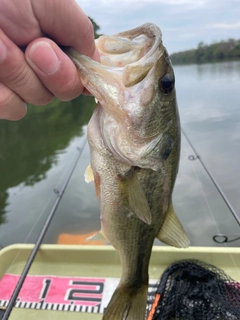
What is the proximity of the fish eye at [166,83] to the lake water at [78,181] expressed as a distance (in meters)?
4.29

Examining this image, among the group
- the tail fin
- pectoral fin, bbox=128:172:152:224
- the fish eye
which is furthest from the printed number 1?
the fish eye

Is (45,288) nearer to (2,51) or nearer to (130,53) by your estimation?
(130,53)

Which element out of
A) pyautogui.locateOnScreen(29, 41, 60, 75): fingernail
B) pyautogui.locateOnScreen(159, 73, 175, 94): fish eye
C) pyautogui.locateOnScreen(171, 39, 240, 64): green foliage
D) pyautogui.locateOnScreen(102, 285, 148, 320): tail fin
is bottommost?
pyautogui.locateOnScreen(171, 39, 240, 64): green foliage

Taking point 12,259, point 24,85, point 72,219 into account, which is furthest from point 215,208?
point 24,85

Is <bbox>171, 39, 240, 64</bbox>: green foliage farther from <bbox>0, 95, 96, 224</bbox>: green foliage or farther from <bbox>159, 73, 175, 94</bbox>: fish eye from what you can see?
<bbox>159, 73, 175, 94</bbox>: fish eye

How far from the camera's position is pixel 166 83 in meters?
1.64

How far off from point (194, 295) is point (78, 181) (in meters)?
5.59

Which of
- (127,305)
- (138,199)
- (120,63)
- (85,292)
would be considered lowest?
(85,292)

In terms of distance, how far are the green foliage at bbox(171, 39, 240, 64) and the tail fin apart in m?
58.2

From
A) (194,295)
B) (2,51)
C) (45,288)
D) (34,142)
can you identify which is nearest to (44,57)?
(2,51)

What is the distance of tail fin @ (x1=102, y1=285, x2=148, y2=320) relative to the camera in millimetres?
2000

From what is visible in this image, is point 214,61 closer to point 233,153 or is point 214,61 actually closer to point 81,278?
point 233,153

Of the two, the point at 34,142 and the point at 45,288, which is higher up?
the point at 45,288

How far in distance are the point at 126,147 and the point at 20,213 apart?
5871 millimetres
